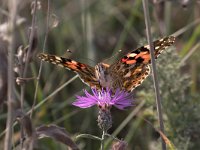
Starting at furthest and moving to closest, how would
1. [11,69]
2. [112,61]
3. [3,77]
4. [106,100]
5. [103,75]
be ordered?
[112,61], [103,75], [106,100], [3,77], [11,69]

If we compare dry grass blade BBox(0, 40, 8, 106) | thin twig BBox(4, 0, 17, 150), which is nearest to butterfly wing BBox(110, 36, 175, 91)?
dry grass blade BBox(0, 40, 8, 106)

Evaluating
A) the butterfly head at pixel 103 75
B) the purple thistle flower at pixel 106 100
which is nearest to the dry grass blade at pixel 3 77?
the purple thistle flower at pixel 106 100

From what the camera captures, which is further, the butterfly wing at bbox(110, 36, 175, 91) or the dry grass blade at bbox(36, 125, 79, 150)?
the butterfly wing at bbox(110, 36, 175, 91)

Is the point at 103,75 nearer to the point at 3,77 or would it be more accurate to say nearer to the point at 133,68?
the point at 133,68

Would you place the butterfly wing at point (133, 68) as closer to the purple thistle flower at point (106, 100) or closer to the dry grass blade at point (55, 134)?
the purple thistle flower at point (106, 100)

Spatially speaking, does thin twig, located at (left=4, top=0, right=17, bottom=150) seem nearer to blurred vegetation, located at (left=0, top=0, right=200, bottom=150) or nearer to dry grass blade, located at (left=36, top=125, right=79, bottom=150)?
dry grass blade, located at (left=36, top=125, right=79, bottom=150)

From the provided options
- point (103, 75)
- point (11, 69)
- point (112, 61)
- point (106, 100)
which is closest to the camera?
point (11, 69)

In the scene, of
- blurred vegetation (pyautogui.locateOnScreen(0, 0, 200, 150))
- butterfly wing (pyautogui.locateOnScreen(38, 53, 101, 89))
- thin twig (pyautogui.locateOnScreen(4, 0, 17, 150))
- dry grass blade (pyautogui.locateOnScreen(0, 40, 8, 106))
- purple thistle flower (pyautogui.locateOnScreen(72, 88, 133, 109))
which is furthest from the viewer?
blurred vegetation (pyautogui.locateOnScreen(0, 0, 200, 150))

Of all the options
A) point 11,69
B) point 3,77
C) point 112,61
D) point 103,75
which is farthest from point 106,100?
point 112,61
